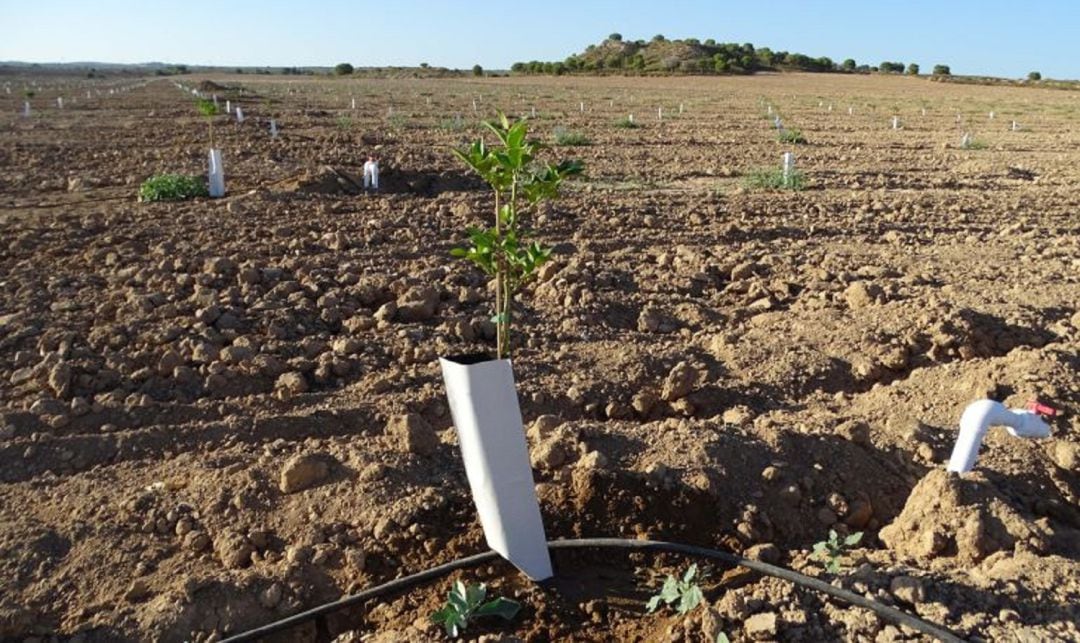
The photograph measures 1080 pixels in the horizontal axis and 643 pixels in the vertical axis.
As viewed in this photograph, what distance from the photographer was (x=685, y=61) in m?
71.4

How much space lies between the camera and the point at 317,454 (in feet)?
11.8

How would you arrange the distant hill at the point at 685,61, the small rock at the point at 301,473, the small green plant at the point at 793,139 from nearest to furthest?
the small rock at the point at 301,473
the small green plant at the point at 793,139
the distant hill at the point at 685,61

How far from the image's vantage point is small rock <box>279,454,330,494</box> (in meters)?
3.47

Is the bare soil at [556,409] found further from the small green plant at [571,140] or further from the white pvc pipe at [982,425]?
the small green plant at [571,140]

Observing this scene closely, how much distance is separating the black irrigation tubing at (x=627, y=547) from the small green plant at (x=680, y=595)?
160 millimetres

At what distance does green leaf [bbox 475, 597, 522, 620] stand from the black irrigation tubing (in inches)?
8.2

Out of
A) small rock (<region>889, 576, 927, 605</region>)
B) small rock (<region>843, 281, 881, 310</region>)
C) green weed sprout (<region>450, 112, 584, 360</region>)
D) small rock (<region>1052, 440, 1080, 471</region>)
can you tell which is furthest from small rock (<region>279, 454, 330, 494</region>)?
small rock (<region>843, 281, 881, 310</region>)

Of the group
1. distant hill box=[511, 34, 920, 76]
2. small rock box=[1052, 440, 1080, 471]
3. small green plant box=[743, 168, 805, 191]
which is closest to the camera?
small rock box=[1052, 440, 1080, 471]

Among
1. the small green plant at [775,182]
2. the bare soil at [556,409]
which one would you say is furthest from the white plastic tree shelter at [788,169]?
the bare soil at [556,409]

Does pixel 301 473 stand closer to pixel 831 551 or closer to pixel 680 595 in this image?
pixel 680 595

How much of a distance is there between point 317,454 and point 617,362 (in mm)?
1853

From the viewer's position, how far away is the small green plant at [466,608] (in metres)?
2.64

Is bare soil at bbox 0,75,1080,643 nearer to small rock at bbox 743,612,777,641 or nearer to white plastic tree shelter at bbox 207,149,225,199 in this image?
small rock at bbox 743,612,777,641

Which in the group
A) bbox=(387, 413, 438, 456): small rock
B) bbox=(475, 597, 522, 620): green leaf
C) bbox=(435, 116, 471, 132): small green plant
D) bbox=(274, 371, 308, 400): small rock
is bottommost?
bbox=(475, 597, 522, 620): green leaf
